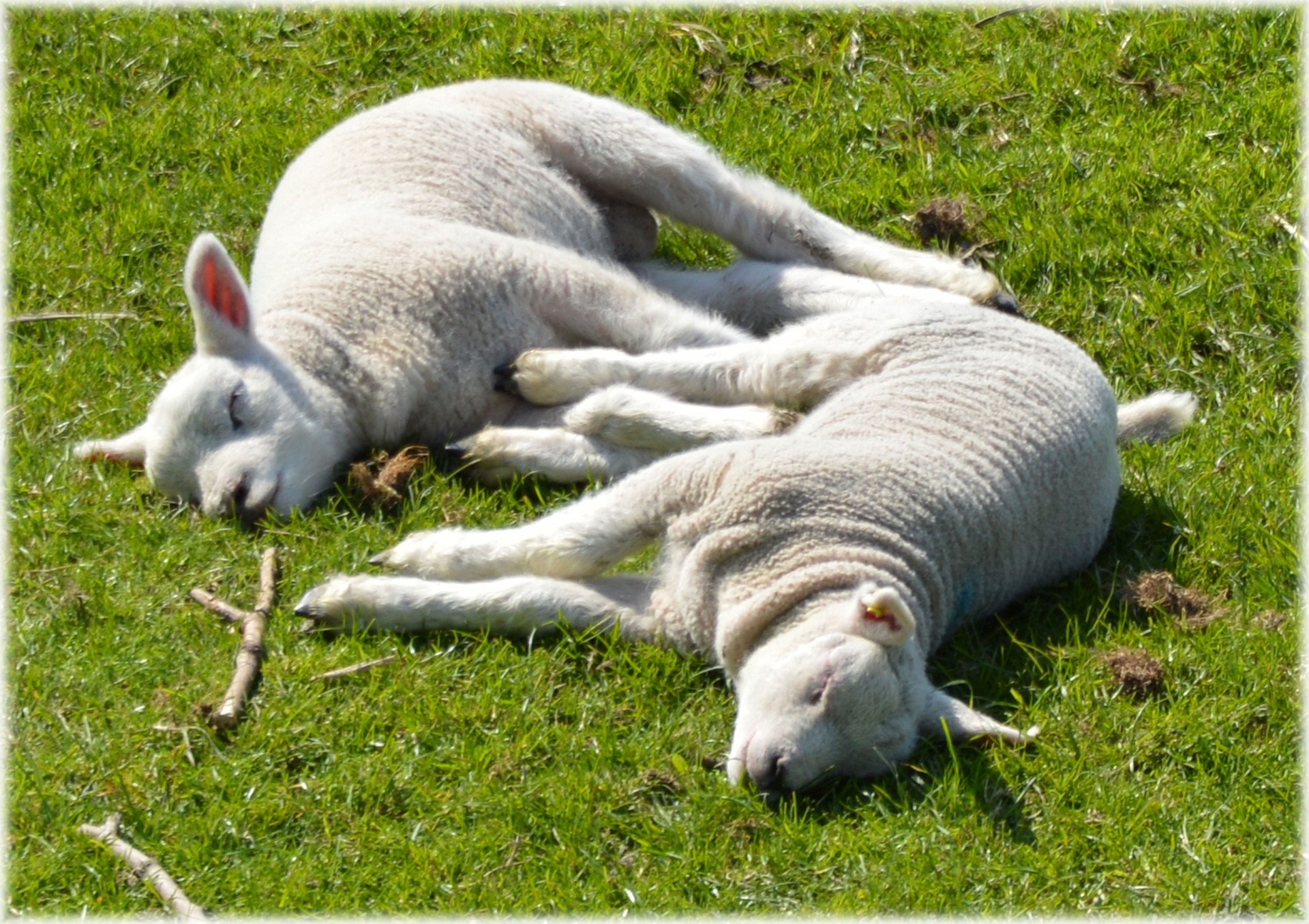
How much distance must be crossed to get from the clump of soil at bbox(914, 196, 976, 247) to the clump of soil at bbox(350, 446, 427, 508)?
7.85 feet

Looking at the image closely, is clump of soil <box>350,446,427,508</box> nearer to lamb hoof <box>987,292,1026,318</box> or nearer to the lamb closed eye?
the lamb closed eye

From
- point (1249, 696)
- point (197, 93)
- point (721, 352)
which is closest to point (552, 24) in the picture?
point (197, 93)

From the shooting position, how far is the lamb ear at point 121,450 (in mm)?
5785

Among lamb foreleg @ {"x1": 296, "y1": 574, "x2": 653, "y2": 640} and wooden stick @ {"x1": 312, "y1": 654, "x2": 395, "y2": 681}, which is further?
lamb foreleg @ {"x1": 296, "y1": 574, "x2": 653, "y2": 640}

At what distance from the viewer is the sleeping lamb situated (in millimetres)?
4434

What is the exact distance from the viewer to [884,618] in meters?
4.38

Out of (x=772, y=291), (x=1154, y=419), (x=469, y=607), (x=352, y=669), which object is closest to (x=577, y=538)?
(x=469, y=607)

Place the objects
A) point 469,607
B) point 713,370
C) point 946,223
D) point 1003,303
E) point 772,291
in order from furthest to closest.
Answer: point 946,223
point 772,291
point 1003,303
point 713,370
point 469,607

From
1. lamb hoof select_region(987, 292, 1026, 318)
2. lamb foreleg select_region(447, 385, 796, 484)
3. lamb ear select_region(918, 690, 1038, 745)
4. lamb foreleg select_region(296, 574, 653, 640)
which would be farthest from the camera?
lamb hoof select_region(987, 292, 1026, 318)

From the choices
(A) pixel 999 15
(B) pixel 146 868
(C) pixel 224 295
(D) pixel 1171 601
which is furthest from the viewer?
(A) pixel 999 15

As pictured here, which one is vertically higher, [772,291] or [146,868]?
[772,291]

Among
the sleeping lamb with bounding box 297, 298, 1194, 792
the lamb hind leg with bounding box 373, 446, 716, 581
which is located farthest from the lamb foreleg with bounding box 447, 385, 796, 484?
the lamb hind leg with bounding box 373, 446, 716, 581

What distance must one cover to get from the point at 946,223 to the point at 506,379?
208cm

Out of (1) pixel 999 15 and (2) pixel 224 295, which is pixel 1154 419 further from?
(2) pixel 224 295
